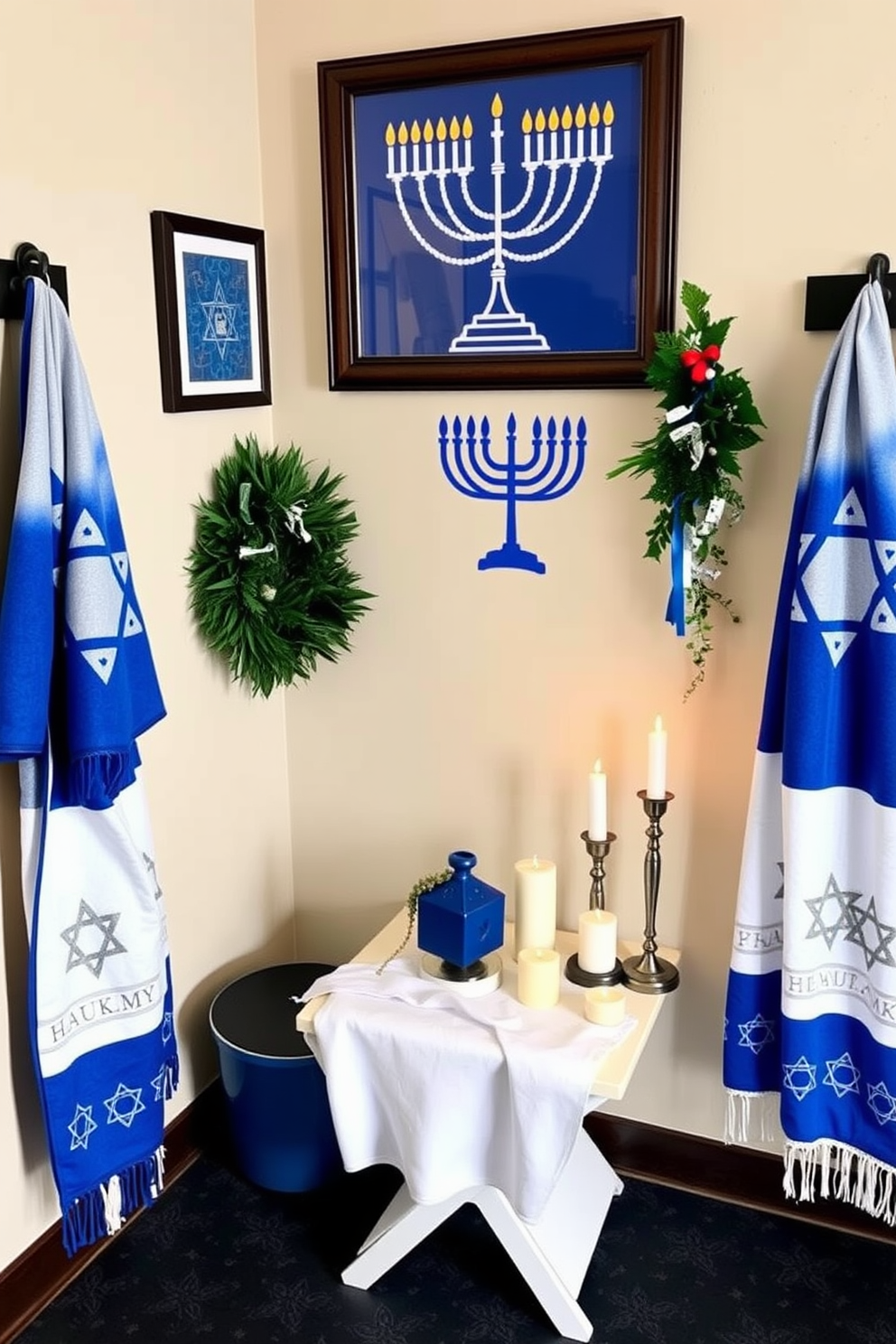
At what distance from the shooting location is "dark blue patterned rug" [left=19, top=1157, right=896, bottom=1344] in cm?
183

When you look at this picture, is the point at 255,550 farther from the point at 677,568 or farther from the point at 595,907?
the point at 595,907

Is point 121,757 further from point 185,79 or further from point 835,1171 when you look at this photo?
point 835,1171

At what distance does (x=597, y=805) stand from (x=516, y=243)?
90cm

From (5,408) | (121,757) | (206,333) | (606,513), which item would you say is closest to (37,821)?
(121,757)

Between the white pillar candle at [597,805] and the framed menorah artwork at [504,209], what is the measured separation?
616 millimetres

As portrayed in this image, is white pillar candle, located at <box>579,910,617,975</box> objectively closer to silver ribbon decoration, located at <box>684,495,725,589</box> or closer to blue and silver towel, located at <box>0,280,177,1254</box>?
silver ribbon decoration, located at <box>684,495,725,589</box>

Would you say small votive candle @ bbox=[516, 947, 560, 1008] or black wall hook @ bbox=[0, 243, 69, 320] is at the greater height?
black wall hook @ bbox=[0, 243, 69, 320]

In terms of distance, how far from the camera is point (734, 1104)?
2080mm

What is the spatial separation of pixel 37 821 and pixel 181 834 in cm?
43

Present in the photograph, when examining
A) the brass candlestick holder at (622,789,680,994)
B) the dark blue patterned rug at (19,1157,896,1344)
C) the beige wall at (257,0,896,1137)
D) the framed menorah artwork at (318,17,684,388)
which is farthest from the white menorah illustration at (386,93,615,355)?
the dark blue patterned rug at (19,1157,896,1344)

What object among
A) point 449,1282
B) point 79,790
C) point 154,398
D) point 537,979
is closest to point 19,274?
point 154,398

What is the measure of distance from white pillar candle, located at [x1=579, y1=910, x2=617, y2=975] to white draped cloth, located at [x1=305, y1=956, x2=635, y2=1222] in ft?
0.31

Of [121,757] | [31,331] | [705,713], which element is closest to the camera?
[31,331]

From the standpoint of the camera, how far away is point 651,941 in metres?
1.97
